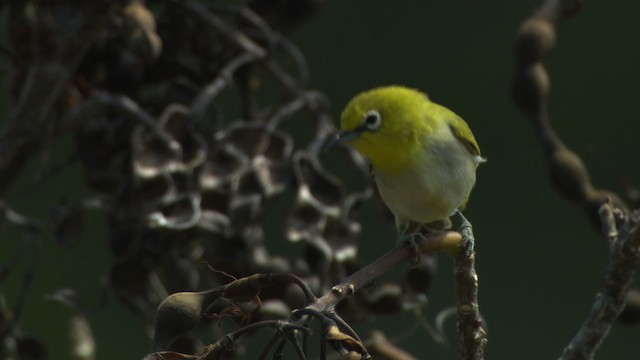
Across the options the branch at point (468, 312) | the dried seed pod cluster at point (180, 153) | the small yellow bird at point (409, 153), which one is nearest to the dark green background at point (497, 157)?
the dried seed pod cluster at point (180, 153)

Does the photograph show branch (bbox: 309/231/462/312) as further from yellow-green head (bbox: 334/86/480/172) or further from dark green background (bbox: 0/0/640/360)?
dark green background (bbox: 0/0/640/360)

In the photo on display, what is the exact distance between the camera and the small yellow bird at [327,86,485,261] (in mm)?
1577

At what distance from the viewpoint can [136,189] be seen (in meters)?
1.64

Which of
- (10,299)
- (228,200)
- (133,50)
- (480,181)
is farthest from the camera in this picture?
(480,181)

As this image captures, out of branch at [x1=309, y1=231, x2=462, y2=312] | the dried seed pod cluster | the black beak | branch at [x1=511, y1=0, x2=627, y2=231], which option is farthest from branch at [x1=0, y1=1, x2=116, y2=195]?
branch at [x1=309, y1=231, x2=462, y2=312]

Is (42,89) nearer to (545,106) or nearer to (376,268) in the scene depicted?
(545,106)

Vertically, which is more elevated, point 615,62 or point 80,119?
point 80,119

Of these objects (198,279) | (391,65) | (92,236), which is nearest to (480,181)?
(391,65)

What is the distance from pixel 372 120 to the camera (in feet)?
5.21

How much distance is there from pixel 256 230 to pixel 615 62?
2.55 metres

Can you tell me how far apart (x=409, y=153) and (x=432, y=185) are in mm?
65

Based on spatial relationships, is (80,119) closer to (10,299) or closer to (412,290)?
(412,290)

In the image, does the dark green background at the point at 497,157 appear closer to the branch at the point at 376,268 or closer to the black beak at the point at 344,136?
the black beak at the point at 344,136

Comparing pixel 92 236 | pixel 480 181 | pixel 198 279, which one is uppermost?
pixel 198 279
